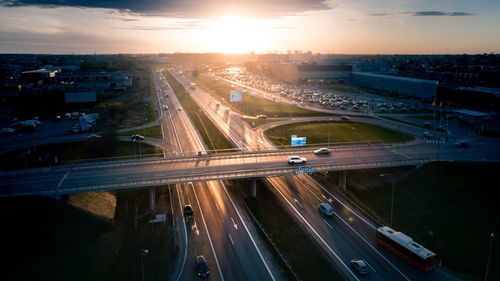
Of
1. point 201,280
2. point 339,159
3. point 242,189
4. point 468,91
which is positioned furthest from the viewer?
point 468,91

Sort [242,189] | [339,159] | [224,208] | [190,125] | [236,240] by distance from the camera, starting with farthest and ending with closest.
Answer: [190,125] → [339,159] → [242,189] → [224,208] → [236,240]

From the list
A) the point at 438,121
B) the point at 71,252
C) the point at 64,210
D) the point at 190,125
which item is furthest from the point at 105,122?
the point at 438,121

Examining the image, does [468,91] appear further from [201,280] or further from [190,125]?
[201,280]

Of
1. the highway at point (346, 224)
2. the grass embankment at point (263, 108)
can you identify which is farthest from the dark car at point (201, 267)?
the grass embankment at point (263, 108)

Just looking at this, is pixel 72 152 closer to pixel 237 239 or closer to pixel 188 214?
pixel 188 214

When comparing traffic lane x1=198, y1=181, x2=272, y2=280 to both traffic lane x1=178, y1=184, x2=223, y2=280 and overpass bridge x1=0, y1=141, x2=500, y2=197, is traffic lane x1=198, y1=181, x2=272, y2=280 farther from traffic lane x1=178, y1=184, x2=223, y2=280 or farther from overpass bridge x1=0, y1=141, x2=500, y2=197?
overpass bridge x1=0, y1=141, x2=500, y2=197

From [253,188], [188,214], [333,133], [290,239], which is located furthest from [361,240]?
[333,133]
